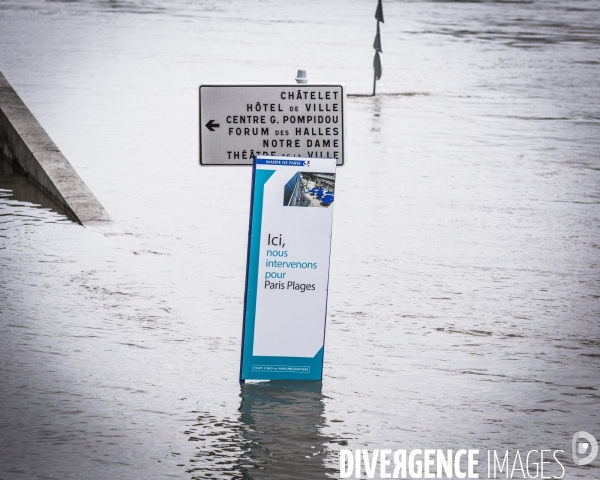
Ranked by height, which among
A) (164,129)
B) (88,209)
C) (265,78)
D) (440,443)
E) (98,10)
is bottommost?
(440,443)

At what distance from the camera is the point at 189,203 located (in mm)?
12562

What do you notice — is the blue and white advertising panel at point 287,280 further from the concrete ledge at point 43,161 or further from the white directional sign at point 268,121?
the concrete ledge at point 43,161

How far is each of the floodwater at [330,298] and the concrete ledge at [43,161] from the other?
225mm

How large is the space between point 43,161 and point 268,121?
675cm

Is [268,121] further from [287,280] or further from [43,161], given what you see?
[43,161]

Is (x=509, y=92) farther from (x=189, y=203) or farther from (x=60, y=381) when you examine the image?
(x=60, y=381)

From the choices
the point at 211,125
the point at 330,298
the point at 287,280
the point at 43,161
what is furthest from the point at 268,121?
the point at 43,161

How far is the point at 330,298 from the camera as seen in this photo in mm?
9133

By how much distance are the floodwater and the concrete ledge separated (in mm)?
225

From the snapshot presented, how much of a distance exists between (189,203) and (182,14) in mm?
29866

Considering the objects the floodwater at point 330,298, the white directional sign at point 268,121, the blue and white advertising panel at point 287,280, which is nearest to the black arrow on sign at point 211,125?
the white directional sign at point 268,121

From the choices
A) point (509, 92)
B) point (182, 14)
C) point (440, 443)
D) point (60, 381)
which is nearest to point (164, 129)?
point (509, 92)

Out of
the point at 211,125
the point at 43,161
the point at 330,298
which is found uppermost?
the point at 43,161

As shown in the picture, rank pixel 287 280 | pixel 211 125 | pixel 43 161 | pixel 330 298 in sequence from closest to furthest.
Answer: pixel 211 125 < pixel 287 280 < pixel 330 298 < pixel 43 161
